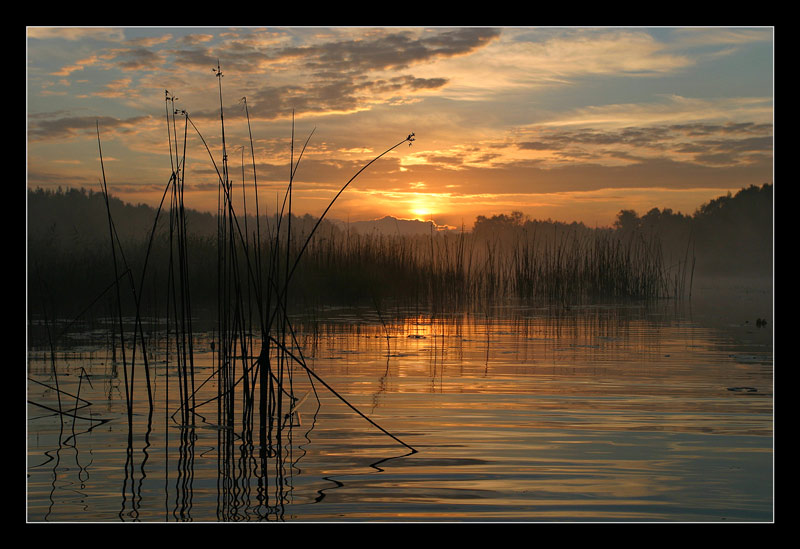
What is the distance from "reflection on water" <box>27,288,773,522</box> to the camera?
2.66 metres

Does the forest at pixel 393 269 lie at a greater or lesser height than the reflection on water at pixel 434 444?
greater

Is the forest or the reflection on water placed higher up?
the forest

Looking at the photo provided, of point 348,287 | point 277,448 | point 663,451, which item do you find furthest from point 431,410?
point 348,287

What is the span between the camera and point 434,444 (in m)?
3.39

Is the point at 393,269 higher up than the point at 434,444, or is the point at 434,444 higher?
the point at 393,269

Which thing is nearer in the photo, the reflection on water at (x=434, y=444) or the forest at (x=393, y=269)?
the reflection on water at (x=434, y=444)

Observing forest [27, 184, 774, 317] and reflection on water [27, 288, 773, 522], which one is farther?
forest [27, 184, 774, 317]

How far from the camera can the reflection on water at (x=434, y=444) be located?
2.66 metres

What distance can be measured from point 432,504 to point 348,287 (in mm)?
9623

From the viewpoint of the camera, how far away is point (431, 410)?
407 centimetres

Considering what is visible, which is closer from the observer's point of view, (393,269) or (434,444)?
(434,444)
